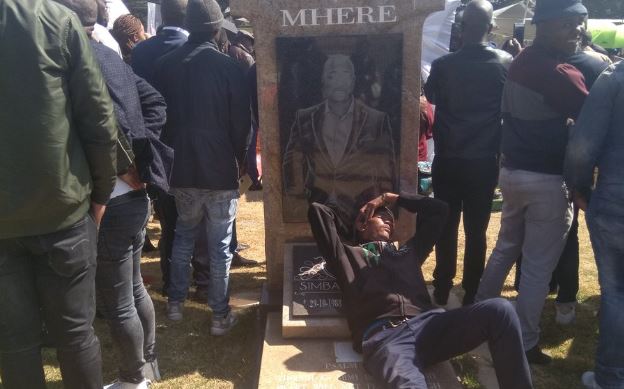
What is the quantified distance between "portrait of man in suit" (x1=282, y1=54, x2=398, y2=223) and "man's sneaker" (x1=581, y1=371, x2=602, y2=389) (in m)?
1.59

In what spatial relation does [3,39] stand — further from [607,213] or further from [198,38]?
[607,213]

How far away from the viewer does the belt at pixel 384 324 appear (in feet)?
9.36

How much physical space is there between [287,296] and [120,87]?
1.63 meters

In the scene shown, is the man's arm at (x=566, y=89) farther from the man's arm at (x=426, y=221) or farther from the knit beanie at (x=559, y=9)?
the man's arm at (x=426, y=221)

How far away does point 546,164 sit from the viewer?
124 inches

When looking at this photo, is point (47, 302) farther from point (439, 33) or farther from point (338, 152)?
point (439, 33)

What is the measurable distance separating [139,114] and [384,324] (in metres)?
1.60

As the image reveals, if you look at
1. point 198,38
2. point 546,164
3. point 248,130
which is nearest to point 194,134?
point 248,130

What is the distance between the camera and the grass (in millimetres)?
3258

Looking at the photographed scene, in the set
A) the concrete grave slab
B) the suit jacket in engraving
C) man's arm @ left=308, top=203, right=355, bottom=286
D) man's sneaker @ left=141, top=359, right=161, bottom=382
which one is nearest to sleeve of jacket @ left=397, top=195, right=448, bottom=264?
man's arm @ left=308, top=203, right=355, bottom=286

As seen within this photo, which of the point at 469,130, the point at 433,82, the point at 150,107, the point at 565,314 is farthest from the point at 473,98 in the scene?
the point at 150,107

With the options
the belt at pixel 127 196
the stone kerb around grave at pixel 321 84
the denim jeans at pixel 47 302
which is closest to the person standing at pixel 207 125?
the stone kerb around grave at pixel 321 84

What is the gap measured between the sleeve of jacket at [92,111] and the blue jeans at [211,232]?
1.34 m

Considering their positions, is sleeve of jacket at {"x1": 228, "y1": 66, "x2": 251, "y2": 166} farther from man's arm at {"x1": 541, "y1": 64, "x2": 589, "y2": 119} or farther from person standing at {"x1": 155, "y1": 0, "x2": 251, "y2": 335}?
man's arm at {"x1": 541, "y1": 64, "x2": 589, "y2": 119}
